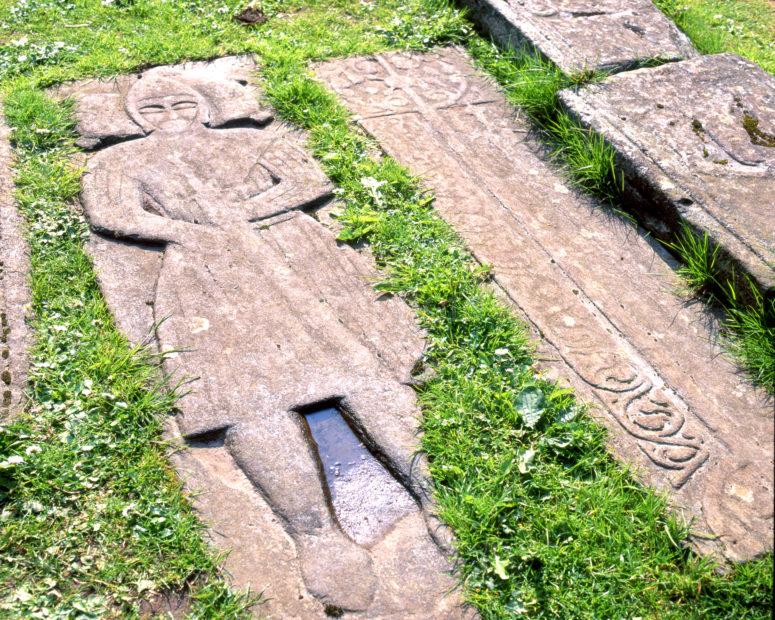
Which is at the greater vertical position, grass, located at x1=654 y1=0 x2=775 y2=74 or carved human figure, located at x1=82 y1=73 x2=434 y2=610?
grass, located at x1=654 y1=0 x2=775 y2=74

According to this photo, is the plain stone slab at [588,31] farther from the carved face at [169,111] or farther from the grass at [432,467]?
the carved face at [169,111]

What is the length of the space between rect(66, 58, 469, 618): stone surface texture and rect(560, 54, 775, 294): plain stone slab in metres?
1.32

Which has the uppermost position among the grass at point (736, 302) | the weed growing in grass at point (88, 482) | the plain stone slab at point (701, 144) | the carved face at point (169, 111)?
the plain stone slab at point (701, 144)

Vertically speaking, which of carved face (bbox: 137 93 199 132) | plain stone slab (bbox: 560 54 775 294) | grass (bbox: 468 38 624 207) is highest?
plain stone slab (bbox: 560 54 775 294)

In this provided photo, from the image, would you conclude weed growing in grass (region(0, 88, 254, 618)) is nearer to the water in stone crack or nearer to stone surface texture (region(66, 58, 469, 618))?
stone surface texture (region(66, 58, 469, 618))

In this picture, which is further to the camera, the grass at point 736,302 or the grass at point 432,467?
the grass at point 736,302

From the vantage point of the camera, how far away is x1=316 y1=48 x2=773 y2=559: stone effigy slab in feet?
8.96

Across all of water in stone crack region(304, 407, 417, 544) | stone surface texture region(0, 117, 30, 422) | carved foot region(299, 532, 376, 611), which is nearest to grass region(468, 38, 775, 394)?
water in stone crack region(304, 407, 417, 544)

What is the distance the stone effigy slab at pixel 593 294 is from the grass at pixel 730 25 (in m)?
1.43

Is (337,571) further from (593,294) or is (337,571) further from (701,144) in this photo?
(701,144)

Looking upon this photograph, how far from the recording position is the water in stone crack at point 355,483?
261cm

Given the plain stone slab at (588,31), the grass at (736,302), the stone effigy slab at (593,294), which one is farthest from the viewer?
the plain stone slab at (588,31)

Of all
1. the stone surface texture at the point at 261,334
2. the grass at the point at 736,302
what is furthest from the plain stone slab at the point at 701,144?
the stone surface texture at the point at 261,334

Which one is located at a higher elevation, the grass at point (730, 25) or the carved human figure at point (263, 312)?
the grass at point (730, 25)
